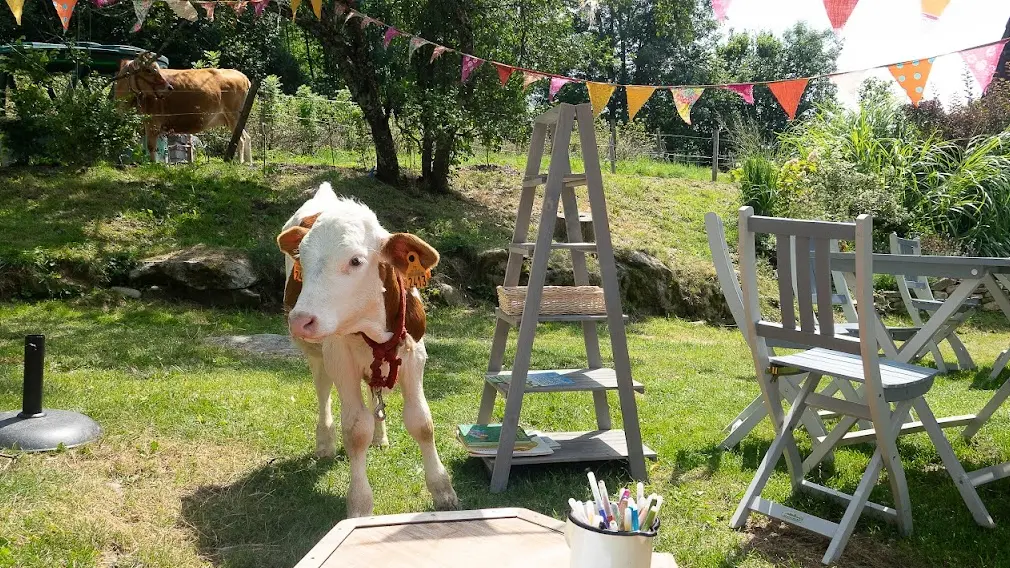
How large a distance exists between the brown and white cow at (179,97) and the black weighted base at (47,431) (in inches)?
313

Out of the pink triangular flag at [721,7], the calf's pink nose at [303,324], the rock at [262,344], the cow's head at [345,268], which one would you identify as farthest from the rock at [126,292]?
the pink triangular flag at [721,7]

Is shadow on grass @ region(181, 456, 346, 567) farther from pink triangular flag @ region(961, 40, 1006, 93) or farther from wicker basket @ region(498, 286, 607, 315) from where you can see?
pink triangular flag @ region(961, 40, 1006, 93)

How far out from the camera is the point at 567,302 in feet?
13.2

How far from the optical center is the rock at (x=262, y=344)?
6.82m

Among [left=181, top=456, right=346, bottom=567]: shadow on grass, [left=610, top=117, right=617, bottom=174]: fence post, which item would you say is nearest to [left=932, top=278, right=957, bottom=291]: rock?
[left=610, top=117, right=617, bottom=174]: fence post

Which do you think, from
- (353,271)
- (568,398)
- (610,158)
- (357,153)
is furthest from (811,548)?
(610,158)

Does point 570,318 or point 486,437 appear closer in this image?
point 570,318

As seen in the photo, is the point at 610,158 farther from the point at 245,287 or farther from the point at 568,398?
the point at 568,398

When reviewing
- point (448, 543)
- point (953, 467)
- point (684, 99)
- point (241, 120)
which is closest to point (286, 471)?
point (448, 543)

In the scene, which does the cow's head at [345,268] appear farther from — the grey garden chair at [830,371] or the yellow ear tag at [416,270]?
the grey garden chair at [830,371]

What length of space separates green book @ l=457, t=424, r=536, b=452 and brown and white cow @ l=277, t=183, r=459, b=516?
0.45 m

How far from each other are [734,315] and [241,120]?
992 cm

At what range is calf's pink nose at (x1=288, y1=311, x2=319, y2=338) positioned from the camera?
2.94 m

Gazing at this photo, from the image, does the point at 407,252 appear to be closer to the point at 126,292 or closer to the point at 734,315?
the point at 734,315
